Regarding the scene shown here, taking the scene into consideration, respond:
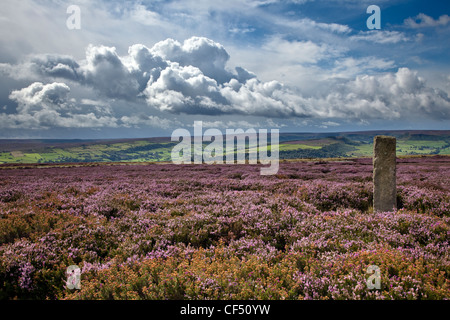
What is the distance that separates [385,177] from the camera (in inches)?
301

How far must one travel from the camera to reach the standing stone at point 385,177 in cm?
761

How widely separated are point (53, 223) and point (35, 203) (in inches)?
109

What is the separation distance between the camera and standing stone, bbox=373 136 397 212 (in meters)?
7.61

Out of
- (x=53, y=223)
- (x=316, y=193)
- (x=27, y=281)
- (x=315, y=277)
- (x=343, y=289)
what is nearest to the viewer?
(x=343, y=289)

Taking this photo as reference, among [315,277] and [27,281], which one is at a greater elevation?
[315,277]

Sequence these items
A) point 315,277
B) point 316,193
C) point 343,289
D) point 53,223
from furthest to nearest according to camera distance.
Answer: point 316,193
point 53,223
point 315,277
point 343,289

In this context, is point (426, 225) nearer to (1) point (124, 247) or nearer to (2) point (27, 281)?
(1) point (124, 247)

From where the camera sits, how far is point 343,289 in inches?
122
